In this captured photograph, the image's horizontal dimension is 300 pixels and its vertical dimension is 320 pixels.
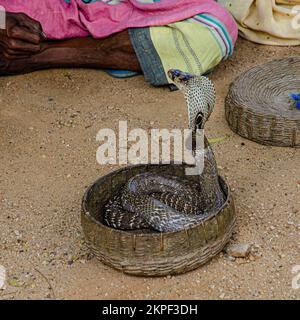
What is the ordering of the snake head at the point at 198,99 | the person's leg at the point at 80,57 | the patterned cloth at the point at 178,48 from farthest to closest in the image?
the person's leg at the point at 80,57 → the patterned cloth at the point at 178,48 → the snake head at the point at 198,99

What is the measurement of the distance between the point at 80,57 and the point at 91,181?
3.90 feet

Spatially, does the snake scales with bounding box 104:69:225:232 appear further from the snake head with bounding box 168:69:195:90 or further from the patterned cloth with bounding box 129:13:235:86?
the patterned cloth with bounding box 129:13:235:86

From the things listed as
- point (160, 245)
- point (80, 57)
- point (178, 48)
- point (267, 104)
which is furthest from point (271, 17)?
point (160, 245)

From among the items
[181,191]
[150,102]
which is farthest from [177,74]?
[150,102]

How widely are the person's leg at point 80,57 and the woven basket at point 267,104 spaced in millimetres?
709

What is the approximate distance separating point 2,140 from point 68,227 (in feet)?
2.84

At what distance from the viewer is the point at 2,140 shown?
407 centimetres

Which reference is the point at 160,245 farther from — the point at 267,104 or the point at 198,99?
the point at 267,104

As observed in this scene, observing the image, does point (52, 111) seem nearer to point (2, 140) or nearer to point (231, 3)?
point (2, 140)

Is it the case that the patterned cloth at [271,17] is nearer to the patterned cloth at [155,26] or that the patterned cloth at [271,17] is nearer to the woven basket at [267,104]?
the patterned cloth at [155,26]

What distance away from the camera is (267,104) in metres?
4.09

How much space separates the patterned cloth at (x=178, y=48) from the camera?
4.47 meters

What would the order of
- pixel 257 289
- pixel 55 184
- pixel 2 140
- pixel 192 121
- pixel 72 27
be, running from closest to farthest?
pixel 257 289, pixel 192 121, pixel 55 184, pixel 2 140, pixel 72 27

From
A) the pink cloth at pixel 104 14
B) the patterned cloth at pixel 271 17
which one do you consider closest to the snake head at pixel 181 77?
the pink cloth at pixel 104 14
